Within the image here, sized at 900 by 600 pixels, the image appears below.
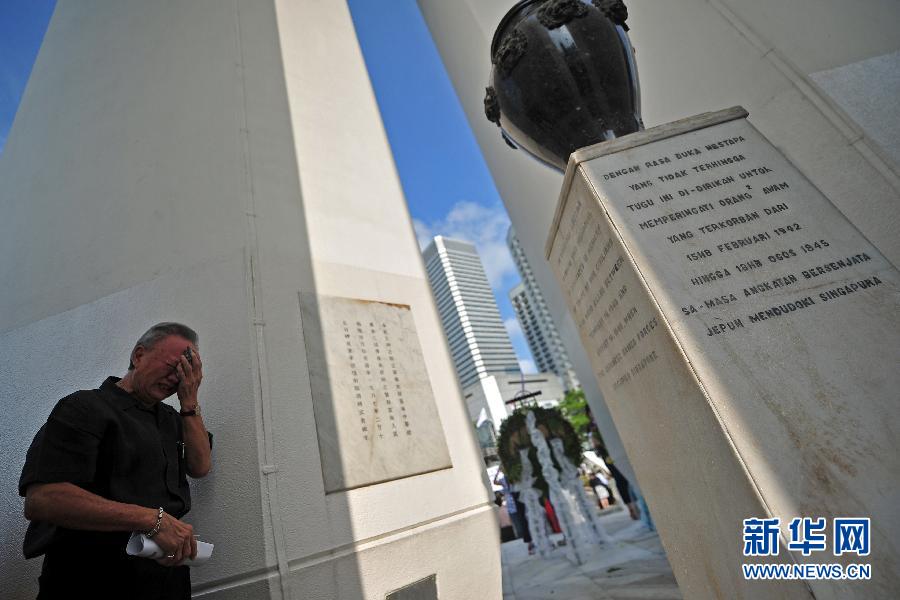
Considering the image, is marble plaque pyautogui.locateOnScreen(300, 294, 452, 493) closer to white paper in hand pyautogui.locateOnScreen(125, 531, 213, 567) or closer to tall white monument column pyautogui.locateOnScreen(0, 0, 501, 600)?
tall white monument column pyautogui.locateOnScreen(0, 0, 501, 600)

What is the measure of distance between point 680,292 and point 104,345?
8.10 feet

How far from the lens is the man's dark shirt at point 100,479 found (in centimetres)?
100

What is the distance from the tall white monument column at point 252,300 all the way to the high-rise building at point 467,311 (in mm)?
53577

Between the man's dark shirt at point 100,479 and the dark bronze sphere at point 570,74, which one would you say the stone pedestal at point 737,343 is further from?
the man's dark shirt at point 100,479

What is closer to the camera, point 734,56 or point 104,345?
point 104,345

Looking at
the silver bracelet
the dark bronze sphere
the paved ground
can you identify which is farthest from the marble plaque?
the paved ground

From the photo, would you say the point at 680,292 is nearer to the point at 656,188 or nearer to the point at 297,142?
the point at 656,188

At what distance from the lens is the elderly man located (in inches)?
38.5

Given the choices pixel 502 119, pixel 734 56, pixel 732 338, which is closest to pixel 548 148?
pixel 502 119

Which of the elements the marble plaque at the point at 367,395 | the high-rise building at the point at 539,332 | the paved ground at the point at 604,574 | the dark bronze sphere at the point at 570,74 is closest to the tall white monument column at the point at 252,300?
the marble plaque at the point at 367,395

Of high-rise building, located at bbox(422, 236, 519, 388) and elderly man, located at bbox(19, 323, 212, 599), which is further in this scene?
high-rise building, located at bbox(422, 236, 519, 388)

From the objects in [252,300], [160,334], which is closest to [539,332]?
[252,300]

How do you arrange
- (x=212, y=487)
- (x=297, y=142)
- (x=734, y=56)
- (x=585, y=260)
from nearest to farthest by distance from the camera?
(x=585, y=260), (x=212, y=487), (x=734, y=56), (x=297, y=142)

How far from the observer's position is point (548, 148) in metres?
1.62
